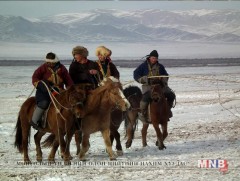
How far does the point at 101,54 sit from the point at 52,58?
1.51 meters

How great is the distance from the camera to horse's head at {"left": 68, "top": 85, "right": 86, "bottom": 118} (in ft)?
29.8

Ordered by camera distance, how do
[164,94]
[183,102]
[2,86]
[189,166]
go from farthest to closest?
[2,86]
[183,102]
[164,94]
[189,166]

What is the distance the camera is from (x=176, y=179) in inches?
304

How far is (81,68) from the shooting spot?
407 inches

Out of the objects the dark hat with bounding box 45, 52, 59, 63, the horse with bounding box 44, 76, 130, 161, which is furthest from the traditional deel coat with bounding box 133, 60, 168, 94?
the dark hat with bounding box 45, 52, 59, 63

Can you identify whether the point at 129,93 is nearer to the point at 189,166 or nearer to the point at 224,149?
the point at 224,149

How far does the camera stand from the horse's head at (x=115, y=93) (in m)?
9.02

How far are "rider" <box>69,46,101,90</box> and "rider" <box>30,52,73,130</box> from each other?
0.57m

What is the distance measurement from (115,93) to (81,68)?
5.15 ft

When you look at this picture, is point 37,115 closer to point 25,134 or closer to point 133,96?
point 25,134

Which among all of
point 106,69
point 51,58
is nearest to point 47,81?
point 51,58

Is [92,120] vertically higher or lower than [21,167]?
higher

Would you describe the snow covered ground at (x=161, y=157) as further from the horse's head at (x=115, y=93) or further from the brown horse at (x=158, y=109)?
the horse's head at (x=115, y=93)

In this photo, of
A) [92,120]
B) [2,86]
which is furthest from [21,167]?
[2,86]
